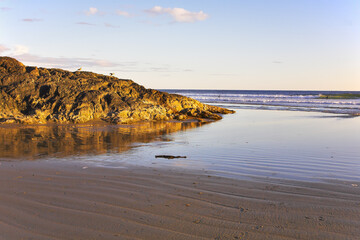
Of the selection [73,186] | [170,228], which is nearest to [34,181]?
[73,186]

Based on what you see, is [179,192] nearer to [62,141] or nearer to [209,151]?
[209,151]

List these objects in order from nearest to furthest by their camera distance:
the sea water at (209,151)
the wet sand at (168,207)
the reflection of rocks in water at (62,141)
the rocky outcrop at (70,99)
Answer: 1. the wet sand at (168,207)
2. the sea water at (209,151)
3. the reflection of rocks in water at (62,141)
4. the rocky outcrop at (70,99)

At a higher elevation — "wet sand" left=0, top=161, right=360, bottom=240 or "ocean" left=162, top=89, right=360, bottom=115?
"ocean" left=162, top=89, right=360, bottom=115

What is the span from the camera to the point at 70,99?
17703 millimetres

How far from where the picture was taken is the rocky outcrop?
16.8 m

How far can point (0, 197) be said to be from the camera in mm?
5105

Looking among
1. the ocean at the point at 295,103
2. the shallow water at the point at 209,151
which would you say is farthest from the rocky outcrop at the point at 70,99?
the ocean at the point at 295,103

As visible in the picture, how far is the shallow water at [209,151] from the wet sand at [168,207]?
0.91 meters

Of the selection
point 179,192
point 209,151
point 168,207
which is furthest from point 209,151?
point 168,207

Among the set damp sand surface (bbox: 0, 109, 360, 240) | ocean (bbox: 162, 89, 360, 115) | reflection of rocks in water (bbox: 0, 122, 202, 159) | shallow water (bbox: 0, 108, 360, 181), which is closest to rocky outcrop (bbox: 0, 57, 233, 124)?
reflection of rocks in water (bbox: 0, 122, 202, 159)

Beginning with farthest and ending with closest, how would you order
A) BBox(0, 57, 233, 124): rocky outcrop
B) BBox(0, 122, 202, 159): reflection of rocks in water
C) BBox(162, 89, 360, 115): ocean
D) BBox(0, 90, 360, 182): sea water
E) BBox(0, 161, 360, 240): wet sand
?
BBox(162, 89, 360, 115): ocean, BBox(0, 57, 233, 124): rocky outcrop, BBox(0, 122, 202, 159): reflection of rocks in water, BBox(0, 90, 360, 182): sea water, BBox(0, 161, 360, 240): wet sand

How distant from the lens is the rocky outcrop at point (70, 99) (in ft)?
55.1

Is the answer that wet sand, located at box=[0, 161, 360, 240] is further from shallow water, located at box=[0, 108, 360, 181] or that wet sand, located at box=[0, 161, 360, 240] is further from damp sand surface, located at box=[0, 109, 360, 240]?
shallow water, located at box=[0, 108, 360, 181]

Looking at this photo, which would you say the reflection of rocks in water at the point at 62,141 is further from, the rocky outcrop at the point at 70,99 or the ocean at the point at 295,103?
the ocean at the point at 295,103
